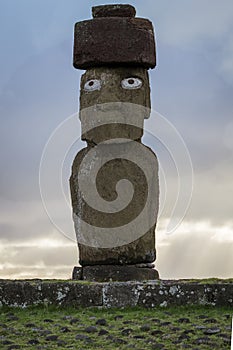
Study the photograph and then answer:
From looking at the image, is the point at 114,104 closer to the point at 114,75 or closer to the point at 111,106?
the point at 111,106

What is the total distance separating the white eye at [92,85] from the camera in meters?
17.3

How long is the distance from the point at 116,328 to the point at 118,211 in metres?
6.26

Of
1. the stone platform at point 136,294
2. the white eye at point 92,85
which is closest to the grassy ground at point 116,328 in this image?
the stone platform at point 136,294

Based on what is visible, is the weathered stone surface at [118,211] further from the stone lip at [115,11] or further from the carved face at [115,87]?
the stone lip at [115,11]

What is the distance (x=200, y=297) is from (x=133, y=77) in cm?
653

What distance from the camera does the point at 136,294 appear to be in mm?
12930

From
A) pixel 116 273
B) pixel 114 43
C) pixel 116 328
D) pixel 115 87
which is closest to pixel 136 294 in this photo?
pixel 116 328

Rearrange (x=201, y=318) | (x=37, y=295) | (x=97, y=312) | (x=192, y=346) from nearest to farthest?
(x=192, y=346), (x=201, y=318), (x=97, y=312), (x=37, y=295)

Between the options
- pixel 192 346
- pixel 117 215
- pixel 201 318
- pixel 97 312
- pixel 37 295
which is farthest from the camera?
pixel 117 215

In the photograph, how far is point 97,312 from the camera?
12688 millimetres

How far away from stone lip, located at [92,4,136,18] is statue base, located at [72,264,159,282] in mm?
6396

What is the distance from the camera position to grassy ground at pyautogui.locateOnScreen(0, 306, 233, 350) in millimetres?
9891

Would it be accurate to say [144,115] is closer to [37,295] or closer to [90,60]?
[90,60]

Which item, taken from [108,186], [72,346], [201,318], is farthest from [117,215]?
[72,346]
